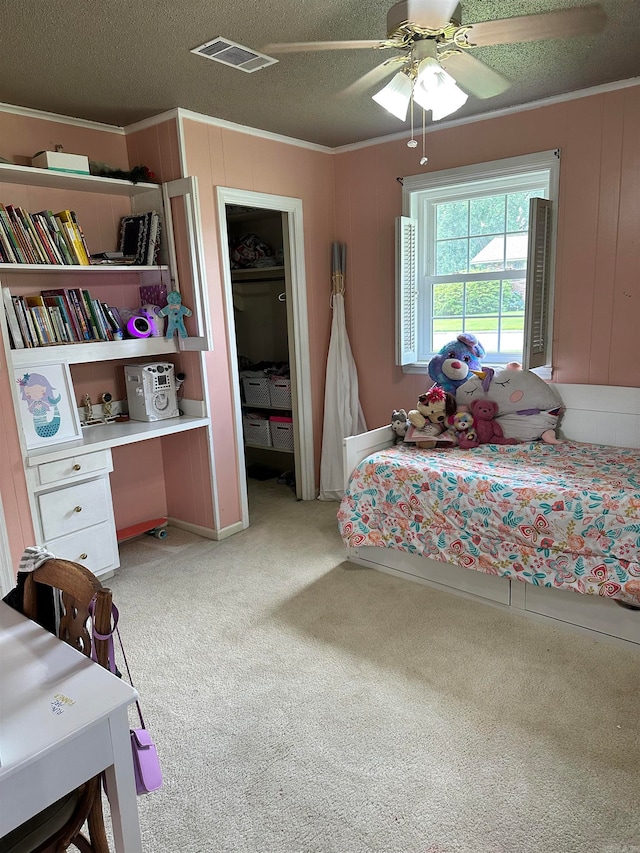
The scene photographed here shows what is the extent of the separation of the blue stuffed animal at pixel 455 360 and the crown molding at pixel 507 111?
1.27 meters

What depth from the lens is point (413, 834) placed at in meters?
1.66

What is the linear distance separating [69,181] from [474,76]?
2.07 metres

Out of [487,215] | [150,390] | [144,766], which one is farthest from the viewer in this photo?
[487,215]

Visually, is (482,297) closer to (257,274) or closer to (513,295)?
(513,295)

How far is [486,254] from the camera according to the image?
12.4 feet

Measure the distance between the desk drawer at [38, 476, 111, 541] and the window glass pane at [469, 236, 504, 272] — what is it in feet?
8.44

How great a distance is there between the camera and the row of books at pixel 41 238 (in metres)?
2.84

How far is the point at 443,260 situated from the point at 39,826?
11.8ft

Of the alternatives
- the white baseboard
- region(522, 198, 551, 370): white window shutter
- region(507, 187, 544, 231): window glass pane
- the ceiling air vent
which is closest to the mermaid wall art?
the white baseboard

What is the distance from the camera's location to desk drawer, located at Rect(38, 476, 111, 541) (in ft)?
9.59

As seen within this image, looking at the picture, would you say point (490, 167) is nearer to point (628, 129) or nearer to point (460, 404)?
point (628, 129)

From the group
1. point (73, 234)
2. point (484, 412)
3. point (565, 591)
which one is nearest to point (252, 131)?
point (73, 234)

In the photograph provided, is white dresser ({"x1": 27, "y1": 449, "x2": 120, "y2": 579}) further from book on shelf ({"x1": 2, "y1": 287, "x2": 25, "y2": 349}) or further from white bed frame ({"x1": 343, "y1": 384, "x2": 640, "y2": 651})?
white bed frame ({"x1": 343, "y1": 384, "x2": 640, "y2": 651})

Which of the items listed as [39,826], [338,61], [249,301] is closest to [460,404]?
[338,61]
